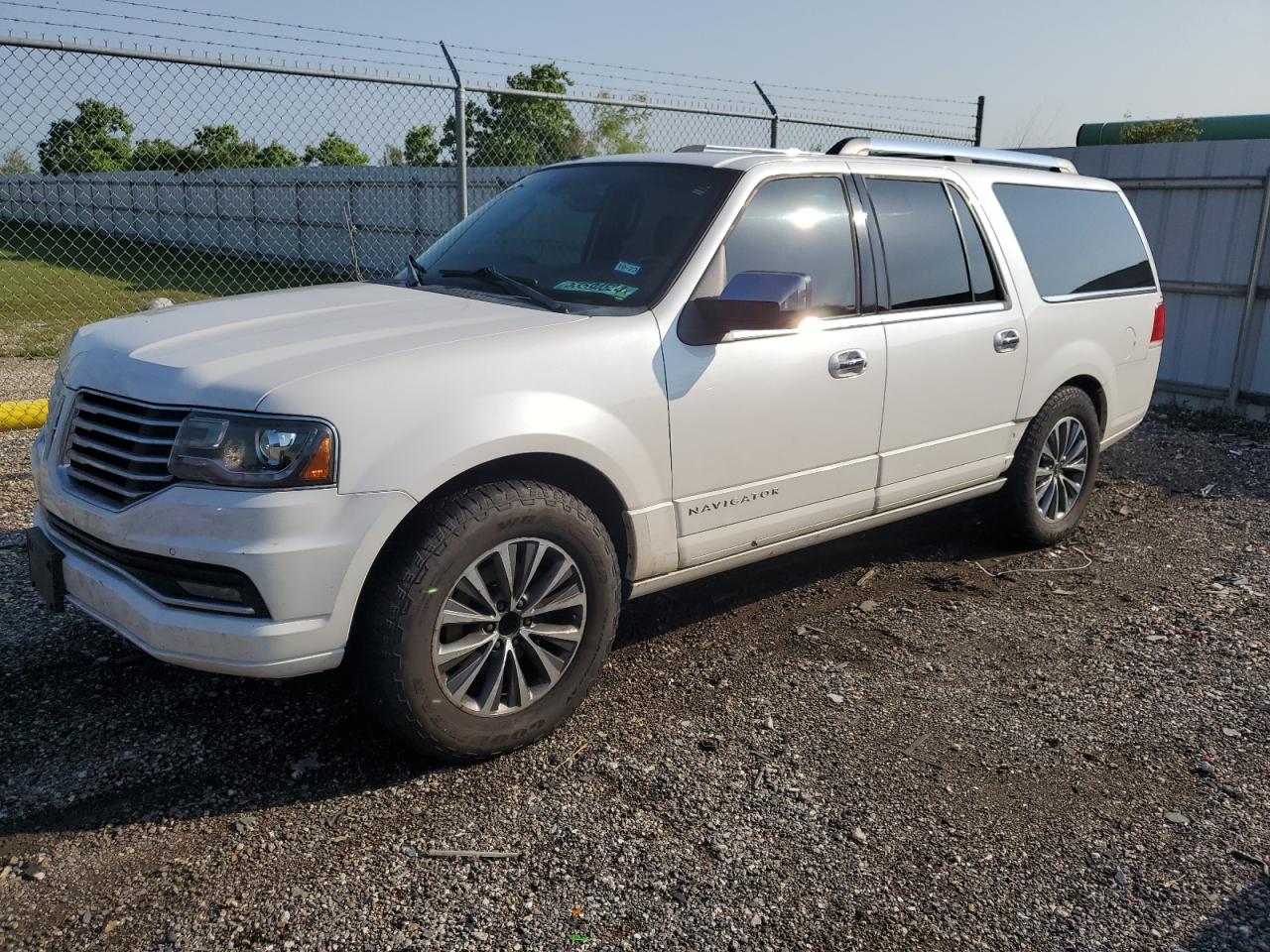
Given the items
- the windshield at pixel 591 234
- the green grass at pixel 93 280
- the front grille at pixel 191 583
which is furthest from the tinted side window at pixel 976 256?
the green grass at pixel 93 280

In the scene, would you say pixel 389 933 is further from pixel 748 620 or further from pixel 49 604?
pixel 748 620

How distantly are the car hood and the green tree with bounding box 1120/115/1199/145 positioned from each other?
11581 millimetres

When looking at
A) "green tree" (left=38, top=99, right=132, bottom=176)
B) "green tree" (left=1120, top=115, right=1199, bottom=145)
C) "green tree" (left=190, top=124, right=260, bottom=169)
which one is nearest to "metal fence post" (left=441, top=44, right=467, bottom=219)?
"green tree" (left=38, top=99, right=132, bottom=176)

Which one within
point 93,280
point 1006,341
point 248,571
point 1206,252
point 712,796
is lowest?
point 93,280

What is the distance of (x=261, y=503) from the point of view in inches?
111

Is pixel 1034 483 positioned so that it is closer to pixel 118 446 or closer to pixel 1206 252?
pixel 118 446

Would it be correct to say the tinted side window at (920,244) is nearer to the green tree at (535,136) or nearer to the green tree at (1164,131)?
the green tree at (1164,131)

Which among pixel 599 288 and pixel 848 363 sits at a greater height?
pixel 599 288

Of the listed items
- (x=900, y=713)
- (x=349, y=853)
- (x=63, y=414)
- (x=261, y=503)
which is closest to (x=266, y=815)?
(x=349, y=853)

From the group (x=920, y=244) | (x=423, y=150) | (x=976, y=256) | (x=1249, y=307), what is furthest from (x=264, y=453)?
(x=423, y=150)

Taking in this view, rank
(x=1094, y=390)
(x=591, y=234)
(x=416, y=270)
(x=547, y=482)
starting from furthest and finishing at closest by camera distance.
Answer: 1. (x=1094, y=390)
2. (x=416, y=270)
3. (x=591, y=234)
4. (x=547, y=482)

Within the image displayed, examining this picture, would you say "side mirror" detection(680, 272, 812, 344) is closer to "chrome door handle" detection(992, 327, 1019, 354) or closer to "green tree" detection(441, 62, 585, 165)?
"chrome door handle" detection(992, 327, 1019, 354)

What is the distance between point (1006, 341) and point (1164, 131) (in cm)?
997

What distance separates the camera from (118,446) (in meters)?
3.12
